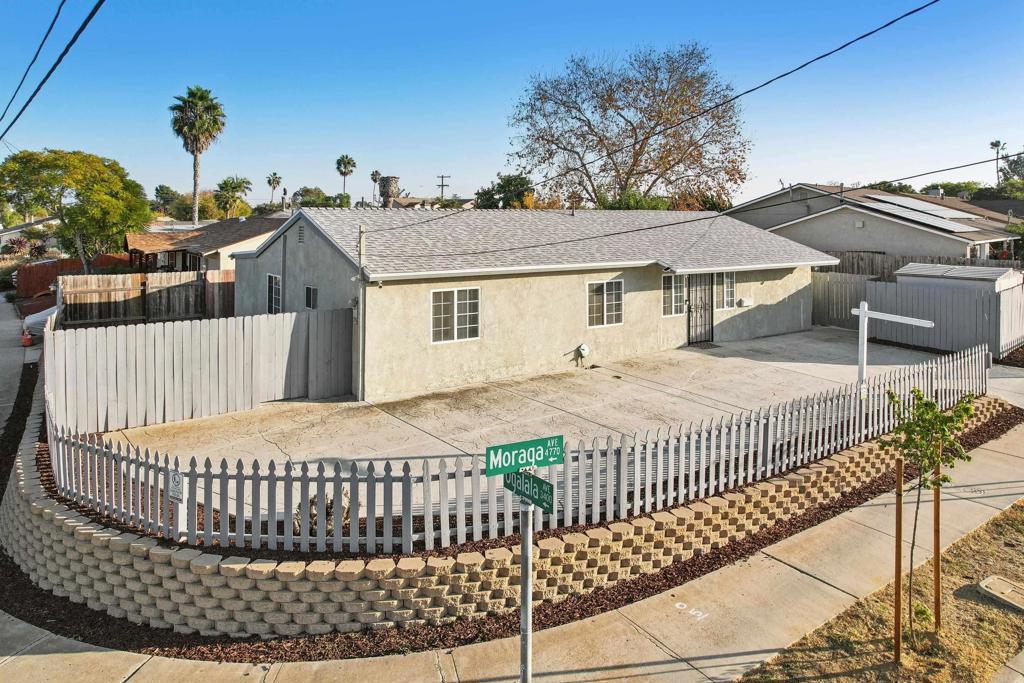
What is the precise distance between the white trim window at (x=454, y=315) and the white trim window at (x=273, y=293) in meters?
5.78

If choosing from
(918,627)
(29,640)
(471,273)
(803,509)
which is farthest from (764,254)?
(29,640)

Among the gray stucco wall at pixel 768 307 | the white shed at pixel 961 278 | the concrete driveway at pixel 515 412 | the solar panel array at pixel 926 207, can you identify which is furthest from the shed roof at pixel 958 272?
the solar panel array at pixel 926 207

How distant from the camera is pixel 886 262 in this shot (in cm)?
2522

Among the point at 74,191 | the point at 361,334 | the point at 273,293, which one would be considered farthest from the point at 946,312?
the point at 74,191

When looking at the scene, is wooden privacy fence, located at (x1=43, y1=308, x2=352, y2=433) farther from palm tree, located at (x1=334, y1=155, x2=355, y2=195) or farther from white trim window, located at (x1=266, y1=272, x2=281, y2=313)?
palm tree, located at (x1=334, y1=155, x2=355, y2=195)

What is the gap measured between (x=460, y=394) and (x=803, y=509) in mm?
7149

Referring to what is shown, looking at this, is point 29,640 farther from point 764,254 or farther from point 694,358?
point 764,254

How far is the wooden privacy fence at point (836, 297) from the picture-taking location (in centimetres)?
2211

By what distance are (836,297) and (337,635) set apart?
2086 cm

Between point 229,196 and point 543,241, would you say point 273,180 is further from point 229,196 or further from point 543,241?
point 543,241

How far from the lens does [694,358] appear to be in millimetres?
17594

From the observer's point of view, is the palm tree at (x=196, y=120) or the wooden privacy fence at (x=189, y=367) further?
the palm tree at (x=196, y=120)

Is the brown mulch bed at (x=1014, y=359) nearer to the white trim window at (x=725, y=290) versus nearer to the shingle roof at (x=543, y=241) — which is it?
the shingle roof at (x=543, y=241)

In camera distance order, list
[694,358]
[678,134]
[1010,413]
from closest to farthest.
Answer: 1. [1010,413]
2. [694,358]
3. [678,134]
